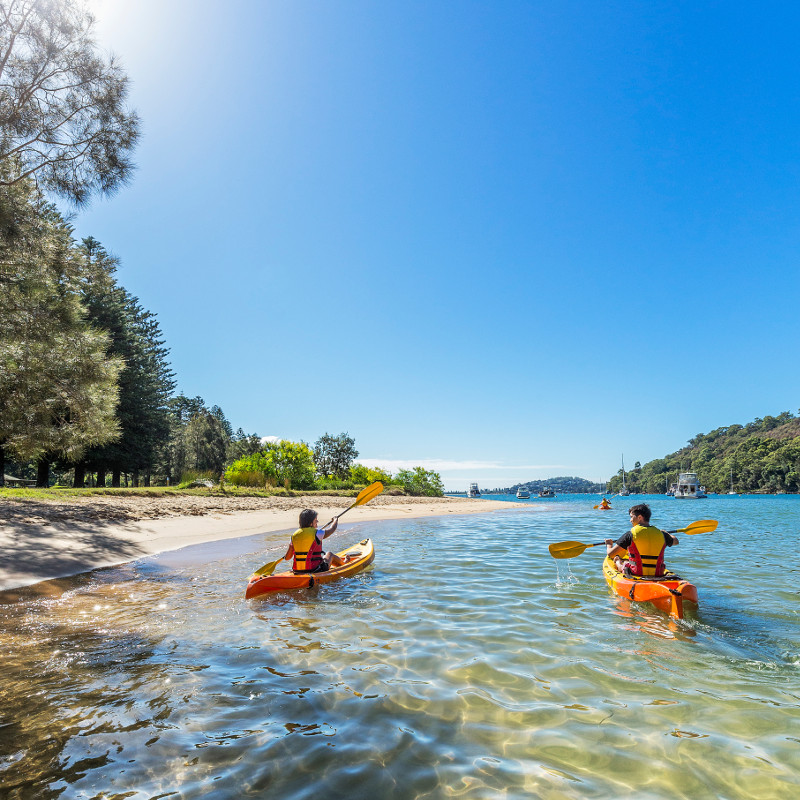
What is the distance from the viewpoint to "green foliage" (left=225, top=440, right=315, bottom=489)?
98.8 feet

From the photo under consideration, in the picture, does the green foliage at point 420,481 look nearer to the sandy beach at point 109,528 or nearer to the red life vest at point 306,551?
the sandy beach at point 109,528

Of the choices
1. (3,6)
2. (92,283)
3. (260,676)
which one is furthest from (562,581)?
(3,6)

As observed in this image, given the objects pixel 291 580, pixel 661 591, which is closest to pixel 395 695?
pixel 291 580

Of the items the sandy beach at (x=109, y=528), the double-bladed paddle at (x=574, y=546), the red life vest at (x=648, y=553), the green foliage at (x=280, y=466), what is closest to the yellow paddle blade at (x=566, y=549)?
the double-bladed paddle at (x=574, y=546)

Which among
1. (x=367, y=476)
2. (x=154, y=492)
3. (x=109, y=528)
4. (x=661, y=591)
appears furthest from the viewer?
(x=367, y=476)

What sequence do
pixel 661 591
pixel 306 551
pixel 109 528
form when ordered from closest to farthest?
pixel 661 591, pixel 306 551, pixel 109 528

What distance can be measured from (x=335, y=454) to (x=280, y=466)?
18.3 meters

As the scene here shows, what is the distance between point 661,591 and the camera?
21.5 ft

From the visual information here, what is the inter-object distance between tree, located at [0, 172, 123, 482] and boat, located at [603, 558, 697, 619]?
47.2 feet

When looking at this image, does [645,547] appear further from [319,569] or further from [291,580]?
[291,580]

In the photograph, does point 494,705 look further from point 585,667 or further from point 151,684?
point 151,684

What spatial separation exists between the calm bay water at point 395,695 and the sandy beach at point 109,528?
1964 mm

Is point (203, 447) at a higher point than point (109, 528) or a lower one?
higher

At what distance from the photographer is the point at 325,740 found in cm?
321
